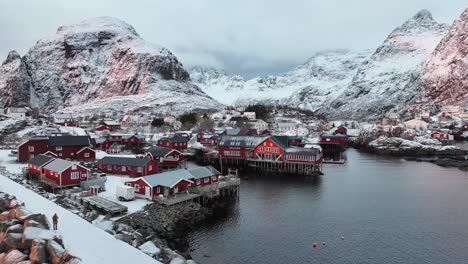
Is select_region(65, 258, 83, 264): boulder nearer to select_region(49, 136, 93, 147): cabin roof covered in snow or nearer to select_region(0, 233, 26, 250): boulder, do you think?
select_region(0, 233, 26, 250): boulder

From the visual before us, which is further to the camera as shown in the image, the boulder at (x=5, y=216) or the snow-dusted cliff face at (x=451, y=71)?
the snow-dusted cliff face at (x=451, y=71)

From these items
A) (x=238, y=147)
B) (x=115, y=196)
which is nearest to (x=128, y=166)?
(x=115, y=196)

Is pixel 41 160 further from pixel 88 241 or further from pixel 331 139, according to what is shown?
pixel 331 139

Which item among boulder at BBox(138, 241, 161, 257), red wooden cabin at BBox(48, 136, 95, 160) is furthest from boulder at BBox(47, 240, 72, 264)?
red wooden cabin at BBox(48, 136, 95, 160)

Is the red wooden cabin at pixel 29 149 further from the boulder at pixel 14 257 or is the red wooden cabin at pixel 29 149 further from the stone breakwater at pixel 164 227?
the boulder at pixel 14 257

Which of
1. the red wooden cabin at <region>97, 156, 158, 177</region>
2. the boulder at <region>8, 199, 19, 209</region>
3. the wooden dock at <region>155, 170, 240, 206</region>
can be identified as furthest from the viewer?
the red wooden cabin at <region>97, 156, 158, 177</region>


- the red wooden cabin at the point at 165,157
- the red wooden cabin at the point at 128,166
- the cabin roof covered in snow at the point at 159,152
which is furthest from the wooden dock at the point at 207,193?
the cabin roof covered in snow at the point at 159,152

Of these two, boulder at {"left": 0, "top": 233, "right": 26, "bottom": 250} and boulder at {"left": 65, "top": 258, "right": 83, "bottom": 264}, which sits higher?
boulder at {"left": 0, "top": 233, "right": 26, "bottom": 250}
